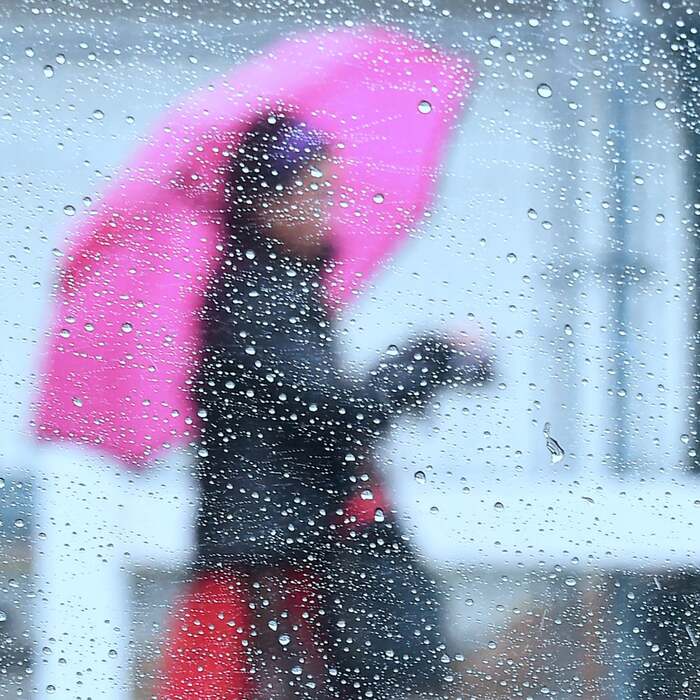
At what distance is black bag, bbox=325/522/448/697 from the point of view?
38.5 inches

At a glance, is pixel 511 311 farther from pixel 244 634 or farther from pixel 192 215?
pixel 244 634

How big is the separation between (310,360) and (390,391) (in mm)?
113

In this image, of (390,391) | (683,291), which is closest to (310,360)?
(390,391)

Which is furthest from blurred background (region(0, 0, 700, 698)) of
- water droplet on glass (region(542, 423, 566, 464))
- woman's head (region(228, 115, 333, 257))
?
woman's head (region(228, 115, 333, 257))

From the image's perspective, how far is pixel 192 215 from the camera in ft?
3.26

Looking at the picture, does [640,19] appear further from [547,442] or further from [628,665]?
[628,665]

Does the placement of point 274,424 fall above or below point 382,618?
above

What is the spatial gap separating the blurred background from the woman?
40 millimetres

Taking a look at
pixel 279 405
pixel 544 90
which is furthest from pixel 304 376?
pixel 544 90

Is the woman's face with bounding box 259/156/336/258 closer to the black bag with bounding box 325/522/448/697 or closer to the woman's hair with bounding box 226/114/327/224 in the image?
the woman's hair with bounding box 226/114/327/224

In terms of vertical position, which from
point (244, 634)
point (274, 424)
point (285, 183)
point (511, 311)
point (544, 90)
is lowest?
point (244, 634)

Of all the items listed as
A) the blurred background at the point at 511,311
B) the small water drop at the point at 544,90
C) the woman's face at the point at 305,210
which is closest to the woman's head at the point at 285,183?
the woman's face at the point at 305,210

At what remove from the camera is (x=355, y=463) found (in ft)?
3.22

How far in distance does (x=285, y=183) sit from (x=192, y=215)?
13 cm
